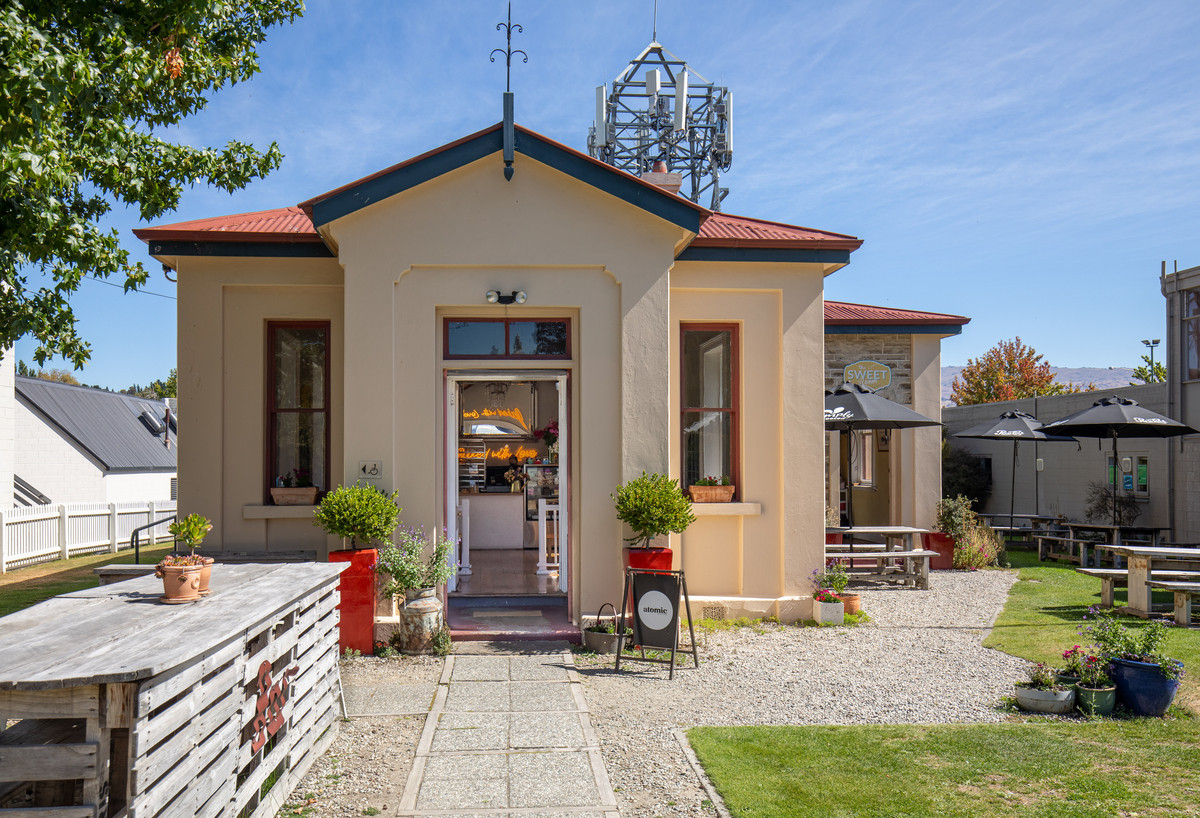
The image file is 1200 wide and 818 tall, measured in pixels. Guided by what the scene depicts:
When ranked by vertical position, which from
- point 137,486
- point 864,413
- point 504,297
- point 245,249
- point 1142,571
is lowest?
point 1142,571

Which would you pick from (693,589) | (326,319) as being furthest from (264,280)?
(693,589)

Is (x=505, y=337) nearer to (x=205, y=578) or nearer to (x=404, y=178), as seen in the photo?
(x=404, y=178)

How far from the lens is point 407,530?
8.75 meters

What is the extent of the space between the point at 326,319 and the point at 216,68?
3.18 meters

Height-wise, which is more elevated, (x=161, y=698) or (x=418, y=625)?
(x=161, y=698)

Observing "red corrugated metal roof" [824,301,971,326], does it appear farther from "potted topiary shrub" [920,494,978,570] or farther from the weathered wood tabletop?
the weathered wood tabletop

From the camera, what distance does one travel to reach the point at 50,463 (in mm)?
24422

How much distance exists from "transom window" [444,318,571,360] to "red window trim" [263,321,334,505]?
5.71 ft

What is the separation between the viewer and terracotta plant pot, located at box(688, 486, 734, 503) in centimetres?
981

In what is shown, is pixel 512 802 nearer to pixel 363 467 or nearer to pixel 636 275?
pixel 363 467

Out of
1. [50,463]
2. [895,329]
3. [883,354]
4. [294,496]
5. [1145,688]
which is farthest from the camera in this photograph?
[50,463]

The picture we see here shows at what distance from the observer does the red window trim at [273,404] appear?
9.69 meters

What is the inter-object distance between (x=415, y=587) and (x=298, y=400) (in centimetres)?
300

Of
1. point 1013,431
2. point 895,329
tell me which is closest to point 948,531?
point 1013,431
